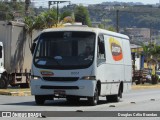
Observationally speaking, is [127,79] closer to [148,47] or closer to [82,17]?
[148,47]

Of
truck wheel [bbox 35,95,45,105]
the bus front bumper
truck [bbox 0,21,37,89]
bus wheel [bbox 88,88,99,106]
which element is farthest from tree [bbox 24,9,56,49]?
bus wheel [bbox 88,88,99,106]

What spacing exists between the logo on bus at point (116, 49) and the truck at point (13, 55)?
10787mm

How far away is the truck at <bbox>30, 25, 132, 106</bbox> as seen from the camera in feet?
68.9

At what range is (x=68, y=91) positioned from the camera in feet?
69.1

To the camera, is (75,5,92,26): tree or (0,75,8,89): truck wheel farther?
(75,5,92,26): tree

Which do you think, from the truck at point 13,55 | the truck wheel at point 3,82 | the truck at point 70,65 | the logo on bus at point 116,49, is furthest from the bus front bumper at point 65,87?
the truck wheel at point 3,82

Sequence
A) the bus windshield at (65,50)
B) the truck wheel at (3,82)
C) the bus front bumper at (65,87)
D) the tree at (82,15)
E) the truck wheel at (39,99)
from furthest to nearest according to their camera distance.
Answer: the tree at (82,15), the truck wheel at (3,82), the truck wheel at (39,99), the bus windshield at (65,50), the bus front bumper at (65,87)

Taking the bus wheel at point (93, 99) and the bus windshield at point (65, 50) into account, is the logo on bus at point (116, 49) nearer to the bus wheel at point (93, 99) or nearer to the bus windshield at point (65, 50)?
the bus windshield at point (65, 50)

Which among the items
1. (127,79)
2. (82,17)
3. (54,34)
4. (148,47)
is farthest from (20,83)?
(82,17)

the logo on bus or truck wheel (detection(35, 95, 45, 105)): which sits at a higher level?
the logo on bus

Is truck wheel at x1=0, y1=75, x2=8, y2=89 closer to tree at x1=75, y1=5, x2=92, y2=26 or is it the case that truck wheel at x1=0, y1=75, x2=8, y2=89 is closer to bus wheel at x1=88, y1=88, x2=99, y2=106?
bus wheel at x1=88, y1=88, x2=99, y2=106

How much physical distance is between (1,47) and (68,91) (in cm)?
1378

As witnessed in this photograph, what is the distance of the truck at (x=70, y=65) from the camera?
21.0 metres

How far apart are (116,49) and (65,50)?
12.4 feet
